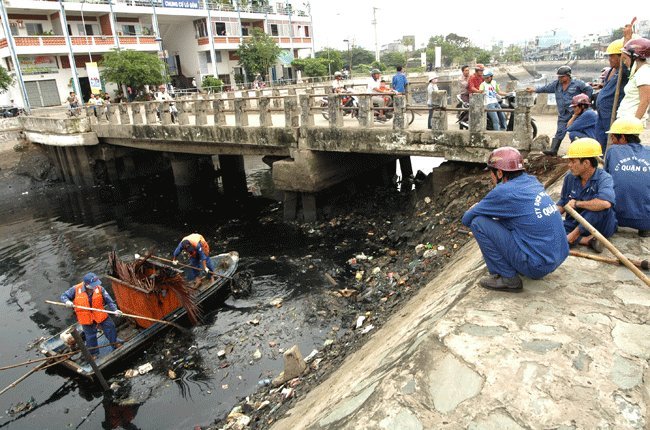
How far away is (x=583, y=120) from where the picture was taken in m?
6.41

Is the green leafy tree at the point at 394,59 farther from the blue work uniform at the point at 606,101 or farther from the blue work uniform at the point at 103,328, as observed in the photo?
the blue work uniform at the point at 103,328

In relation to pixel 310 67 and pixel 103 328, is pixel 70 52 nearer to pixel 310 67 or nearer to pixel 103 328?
pixel 310 67

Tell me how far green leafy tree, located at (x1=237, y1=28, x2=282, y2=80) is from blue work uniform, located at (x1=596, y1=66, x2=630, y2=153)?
3484 centimetres

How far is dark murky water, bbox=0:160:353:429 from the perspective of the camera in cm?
634

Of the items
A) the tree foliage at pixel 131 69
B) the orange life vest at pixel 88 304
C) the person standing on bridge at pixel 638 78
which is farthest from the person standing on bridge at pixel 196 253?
the tree foliage at pixel 131 69

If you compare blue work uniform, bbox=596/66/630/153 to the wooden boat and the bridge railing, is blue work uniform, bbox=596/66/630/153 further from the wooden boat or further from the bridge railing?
the wooden boat

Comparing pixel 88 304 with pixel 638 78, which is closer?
pixel 638 78

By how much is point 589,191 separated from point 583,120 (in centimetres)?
253

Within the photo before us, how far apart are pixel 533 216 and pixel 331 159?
9163mm

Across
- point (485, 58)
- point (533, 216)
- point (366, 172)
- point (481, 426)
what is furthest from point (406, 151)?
point (485, 58)

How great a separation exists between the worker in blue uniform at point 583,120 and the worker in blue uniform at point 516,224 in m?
3.29

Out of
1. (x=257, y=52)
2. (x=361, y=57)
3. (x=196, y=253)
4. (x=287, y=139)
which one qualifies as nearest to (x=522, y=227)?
(x=196, y=253)

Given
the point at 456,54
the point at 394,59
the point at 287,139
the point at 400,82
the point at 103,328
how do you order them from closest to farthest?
the point at 103,328 < the point at 400,82 < the point at 287,139 < the point at 394,59 < the point at 456,54

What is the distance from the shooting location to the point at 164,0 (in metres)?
34.8
